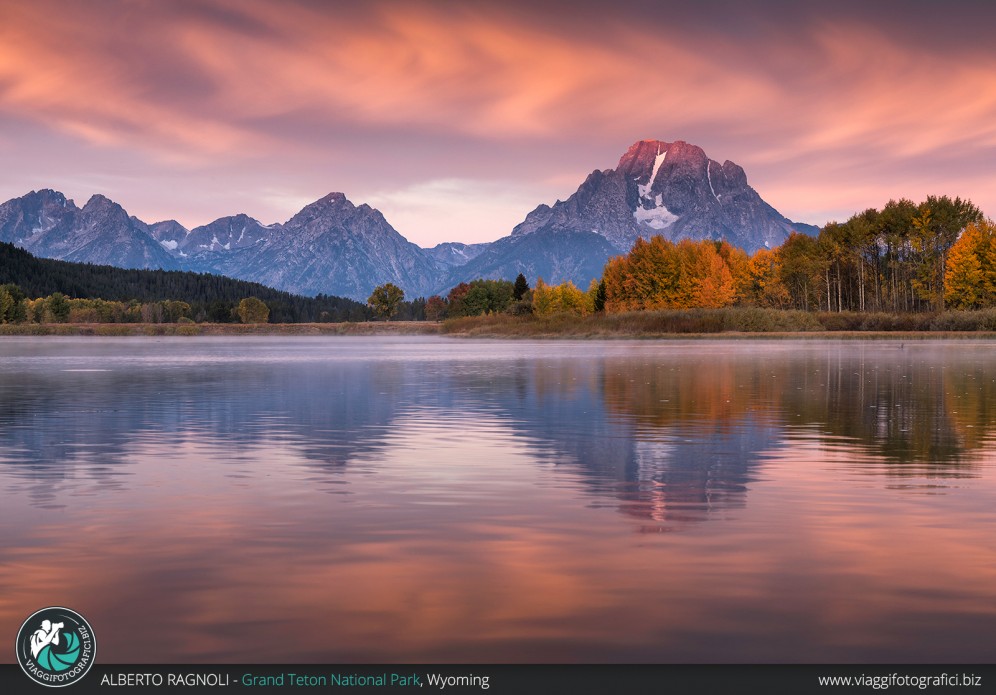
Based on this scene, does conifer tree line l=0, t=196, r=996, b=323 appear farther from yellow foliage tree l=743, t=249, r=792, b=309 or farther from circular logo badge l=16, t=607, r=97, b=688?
circular logo badge l=16, t=607, r=97, b=688

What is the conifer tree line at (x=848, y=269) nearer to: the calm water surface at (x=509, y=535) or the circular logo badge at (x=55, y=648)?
the calm water surface at (x=509, y=535)

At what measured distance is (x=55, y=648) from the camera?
8414mm

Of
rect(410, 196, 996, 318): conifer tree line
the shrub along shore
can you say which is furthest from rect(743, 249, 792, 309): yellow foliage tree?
the shrub along shore

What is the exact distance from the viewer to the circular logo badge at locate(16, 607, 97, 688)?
27.0 feet

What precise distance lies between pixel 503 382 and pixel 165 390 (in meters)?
16.8

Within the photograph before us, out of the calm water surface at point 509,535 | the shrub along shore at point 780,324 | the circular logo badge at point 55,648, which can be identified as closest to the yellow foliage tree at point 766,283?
the shrub along shore at point 780,324

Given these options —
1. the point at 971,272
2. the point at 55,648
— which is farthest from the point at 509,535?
the point at 971,272

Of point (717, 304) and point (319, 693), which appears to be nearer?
point (319, 693)

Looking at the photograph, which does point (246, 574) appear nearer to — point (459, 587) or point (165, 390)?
point (459, 587)

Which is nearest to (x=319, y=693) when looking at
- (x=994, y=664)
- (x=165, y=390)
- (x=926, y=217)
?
(x=994, y=664)

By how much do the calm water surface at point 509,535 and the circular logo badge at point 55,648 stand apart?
1.34 feet

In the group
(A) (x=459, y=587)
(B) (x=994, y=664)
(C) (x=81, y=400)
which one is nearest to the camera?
(B) (x=994, y=664)

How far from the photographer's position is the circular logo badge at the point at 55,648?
27.0 feet

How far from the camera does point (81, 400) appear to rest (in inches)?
1517
